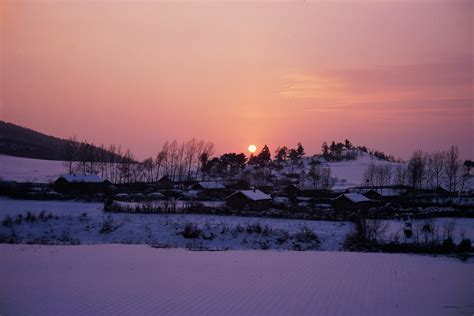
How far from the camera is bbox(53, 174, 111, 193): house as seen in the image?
2431 inches

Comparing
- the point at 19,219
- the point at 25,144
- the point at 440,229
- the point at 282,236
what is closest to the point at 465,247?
the point at 440,229

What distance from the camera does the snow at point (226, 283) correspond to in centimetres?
1180

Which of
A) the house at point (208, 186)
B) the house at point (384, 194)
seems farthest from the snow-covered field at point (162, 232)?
the house at point (208, 186)

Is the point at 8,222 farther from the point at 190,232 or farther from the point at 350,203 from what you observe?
the point at 350,203

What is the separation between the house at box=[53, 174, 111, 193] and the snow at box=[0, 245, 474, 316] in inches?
1638

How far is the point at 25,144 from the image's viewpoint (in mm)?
155125

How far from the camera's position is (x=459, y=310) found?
1155 centimetres

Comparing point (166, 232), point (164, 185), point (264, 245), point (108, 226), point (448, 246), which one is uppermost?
point (164, 185)

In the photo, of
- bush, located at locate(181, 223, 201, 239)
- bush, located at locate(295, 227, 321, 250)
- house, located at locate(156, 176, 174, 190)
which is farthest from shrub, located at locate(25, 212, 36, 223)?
house, located at locate(156, 176, 174, 190)

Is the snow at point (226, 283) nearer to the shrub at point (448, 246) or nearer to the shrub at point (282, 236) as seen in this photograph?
the shrub at point (448, 246)

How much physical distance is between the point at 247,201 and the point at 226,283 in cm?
3134

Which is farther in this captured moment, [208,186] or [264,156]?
[264,156]

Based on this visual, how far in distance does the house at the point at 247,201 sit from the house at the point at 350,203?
864cm

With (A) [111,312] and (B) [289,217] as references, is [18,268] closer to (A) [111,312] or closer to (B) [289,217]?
(A) [111,312]
